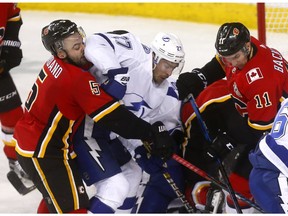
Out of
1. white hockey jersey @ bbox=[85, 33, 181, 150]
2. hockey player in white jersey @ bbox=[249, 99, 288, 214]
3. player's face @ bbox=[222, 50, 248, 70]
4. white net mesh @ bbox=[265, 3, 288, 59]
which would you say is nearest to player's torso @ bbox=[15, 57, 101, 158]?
white hockey jersey @ bbox=[85, 33, 181, 150]

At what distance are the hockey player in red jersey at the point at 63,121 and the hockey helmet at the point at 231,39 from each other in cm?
41

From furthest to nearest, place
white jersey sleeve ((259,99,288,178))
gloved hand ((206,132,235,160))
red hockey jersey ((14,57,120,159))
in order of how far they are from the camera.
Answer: gloved hand ((206,132,235,160))
red hockey jersey ((14,57,120,159))
white jersey sleeve ((259,99,288,178))

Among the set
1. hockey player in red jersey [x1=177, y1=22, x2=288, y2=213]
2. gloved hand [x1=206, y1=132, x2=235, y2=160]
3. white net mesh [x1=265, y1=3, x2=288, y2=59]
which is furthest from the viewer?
white net mesh [x1=265, y1=3, x2=288, y2=59]

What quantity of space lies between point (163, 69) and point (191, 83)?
0.32m

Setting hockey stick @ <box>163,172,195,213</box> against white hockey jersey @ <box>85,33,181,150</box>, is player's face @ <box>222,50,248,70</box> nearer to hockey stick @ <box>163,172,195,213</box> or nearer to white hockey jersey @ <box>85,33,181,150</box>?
white hockey jersey @ <box>85,33,181,150</box>

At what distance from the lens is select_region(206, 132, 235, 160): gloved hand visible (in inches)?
137

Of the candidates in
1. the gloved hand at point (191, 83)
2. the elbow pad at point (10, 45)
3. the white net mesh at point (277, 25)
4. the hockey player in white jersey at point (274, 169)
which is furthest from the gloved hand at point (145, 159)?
the white net mesh at point (277, 25)

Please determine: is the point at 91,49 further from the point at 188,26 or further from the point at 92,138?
the point at 188,26

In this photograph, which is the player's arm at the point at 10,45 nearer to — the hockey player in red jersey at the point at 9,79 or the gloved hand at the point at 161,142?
the hockey player in red jersey at the point at 9,79

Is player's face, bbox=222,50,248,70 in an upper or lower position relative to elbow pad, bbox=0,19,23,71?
upper

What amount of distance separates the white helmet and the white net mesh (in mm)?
1172

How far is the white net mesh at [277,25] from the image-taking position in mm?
4512

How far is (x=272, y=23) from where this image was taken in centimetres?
474

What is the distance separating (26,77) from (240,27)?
2.51 m
